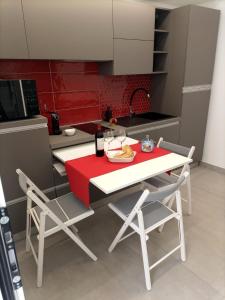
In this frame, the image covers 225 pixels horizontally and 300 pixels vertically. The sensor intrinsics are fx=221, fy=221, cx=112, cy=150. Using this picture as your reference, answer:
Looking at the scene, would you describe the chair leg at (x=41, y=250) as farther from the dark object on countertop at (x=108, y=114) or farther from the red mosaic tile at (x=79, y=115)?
the dark object on countertop at (x=108, y=114)

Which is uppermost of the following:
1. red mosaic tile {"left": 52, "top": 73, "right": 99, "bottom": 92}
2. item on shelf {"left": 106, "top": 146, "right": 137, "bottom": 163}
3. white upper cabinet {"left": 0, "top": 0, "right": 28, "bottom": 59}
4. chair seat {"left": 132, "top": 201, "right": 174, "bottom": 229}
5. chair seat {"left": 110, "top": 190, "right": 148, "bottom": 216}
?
white upper cabinet {"left": 0, "top": 0, "right": 28, "bottom": 59}

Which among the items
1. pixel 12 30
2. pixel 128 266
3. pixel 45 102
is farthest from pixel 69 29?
pixel 128 266

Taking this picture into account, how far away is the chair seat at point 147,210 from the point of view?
1620 mm

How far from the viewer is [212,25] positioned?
2.79 metres

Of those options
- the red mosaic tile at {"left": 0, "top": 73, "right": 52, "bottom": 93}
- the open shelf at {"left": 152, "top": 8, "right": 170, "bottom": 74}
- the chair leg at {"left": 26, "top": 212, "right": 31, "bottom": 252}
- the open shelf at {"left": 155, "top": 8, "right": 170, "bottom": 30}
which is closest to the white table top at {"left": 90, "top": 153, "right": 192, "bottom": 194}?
the chair leg at {"left": 26, "top": 212, "right": 31, "bottom": 252}

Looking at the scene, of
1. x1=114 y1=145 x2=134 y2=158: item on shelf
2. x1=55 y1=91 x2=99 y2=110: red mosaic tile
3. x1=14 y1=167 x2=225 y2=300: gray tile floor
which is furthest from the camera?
x1=55 y1=91 x2=99 y2=110: red mosaic tile

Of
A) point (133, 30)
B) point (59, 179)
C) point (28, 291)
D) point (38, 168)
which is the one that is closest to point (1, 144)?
point (38, 168)

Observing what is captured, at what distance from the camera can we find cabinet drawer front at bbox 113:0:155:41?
228 centimetres

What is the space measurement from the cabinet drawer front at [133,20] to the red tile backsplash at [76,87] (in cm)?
53

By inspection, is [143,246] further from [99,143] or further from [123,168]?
[99,143]

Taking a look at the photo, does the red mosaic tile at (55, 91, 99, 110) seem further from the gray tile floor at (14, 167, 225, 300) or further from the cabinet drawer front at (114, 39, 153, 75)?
the gray tile floor at (14, 167, 225, 300)

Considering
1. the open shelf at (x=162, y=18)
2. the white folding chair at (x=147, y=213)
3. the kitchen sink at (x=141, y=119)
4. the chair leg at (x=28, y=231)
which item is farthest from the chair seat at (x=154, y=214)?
the open shelf at (x=162, y=18)

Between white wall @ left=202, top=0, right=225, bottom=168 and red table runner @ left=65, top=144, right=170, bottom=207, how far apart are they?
1.76 metres

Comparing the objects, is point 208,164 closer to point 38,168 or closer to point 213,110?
point 213,110
